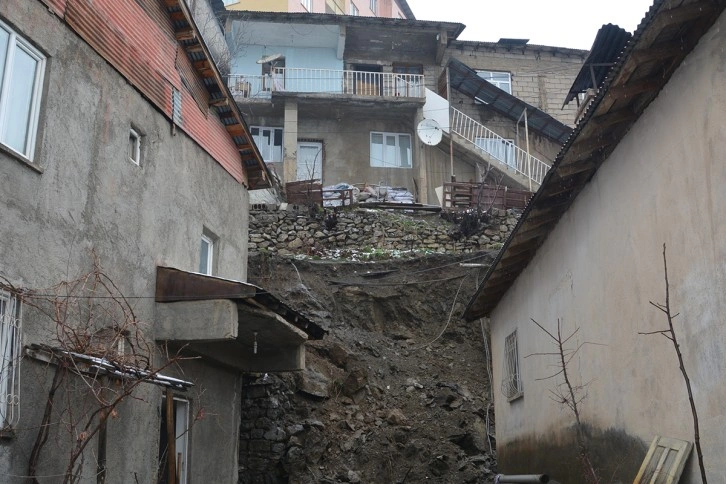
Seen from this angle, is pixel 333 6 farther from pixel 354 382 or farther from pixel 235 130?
pixel 235 130

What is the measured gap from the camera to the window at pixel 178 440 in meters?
9.48

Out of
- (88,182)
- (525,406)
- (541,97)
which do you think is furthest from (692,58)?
(541,97)

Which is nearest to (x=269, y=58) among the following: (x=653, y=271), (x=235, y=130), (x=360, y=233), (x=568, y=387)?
(x=360, y=233)

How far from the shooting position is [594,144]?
7.92m

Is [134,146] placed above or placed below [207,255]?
above

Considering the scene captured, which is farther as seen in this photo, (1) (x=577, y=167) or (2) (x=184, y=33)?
(2) (x=184, y=33)

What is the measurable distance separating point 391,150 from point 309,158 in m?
3.22

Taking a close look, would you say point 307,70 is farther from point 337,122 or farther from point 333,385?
point 333,385

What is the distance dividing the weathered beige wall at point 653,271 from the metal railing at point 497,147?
1924cm

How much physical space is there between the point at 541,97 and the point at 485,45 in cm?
326

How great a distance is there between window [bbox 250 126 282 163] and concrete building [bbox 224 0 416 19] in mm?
8386

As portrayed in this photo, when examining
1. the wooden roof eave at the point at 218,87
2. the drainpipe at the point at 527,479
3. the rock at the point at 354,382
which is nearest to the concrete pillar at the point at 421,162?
the rock at the point at 354,382

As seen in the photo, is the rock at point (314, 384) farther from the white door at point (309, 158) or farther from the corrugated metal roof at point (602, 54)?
the white door at point (309, 158)

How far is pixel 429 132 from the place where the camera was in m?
28.1
